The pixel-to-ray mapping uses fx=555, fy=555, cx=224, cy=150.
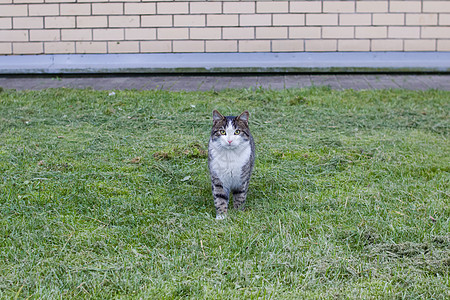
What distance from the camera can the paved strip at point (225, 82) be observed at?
311 inches

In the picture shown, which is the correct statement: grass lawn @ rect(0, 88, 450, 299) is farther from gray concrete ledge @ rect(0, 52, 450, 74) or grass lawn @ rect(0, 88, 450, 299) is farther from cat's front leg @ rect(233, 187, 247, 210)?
gray concrete ledge @ rect(0, 52, 450, 74)

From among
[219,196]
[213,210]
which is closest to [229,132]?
[219,196]

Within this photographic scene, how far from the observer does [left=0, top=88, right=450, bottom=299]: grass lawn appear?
2.42 m

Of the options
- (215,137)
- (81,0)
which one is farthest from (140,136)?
(81,0)

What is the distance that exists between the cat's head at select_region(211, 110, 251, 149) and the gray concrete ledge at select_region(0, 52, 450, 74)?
5.56 metres

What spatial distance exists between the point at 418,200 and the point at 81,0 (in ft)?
22.6

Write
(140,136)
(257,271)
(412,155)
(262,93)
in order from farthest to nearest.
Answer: (262,93) < (140,136) < (412,155) < (257,271)

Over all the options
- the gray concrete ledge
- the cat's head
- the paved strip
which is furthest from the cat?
the gray concrete ledge

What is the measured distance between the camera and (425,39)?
877cm

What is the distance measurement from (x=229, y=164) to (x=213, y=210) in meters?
0.32

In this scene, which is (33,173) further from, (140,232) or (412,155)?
(412,155)

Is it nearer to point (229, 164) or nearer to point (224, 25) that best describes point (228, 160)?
point (229, 164)

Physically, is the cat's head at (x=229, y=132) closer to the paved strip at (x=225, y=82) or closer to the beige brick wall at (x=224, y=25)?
the paved strip at (x=225, y=82)

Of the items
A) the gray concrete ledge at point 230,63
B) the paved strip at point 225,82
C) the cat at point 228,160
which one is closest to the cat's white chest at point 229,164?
the cat at point 228,160
